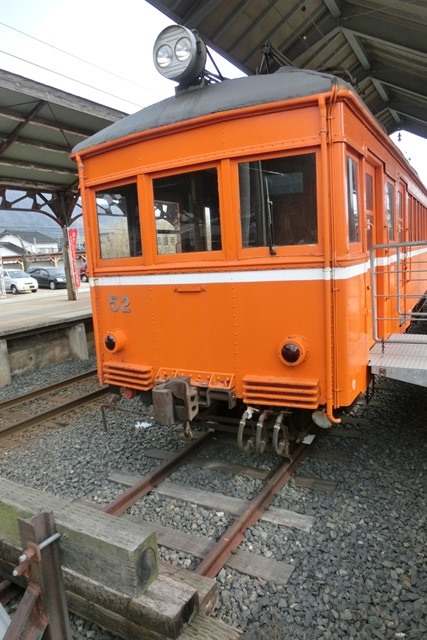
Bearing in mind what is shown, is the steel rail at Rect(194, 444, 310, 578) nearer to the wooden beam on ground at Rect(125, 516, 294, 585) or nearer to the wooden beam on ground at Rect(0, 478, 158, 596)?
the wooden beam on ground at Rect(125, 516, 294, 585)

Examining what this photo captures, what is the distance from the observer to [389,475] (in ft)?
13.3

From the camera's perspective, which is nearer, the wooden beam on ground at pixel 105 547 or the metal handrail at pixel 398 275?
the wooden beam on ground at pixel 105 547

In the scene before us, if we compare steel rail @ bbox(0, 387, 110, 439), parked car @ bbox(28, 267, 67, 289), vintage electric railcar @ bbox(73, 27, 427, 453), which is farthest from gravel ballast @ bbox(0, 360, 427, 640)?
parked car @ bbox(28, 267, 67, 289)

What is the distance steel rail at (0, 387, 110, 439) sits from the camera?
5748 millimetres

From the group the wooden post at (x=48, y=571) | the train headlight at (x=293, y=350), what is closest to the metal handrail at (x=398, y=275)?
the train headlight at (x=293, y=350)

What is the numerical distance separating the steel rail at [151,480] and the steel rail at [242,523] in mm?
911

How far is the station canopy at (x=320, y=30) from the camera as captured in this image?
732 centimetres

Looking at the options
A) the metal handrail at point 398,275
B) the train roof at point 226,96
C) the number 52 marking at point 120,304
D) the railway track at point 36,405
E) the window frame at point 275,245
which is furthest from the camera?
the railway track at point 36,405

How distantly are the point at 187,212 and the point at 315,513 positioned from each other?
104 inches

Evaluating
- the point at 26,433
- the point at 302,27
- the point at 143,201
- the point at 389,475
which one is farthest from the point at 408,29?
the point at 26,433

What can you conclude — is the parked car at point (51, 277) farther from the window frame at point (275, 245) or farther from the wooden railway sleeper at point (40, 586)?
the wooden railway sleeper at point (40, 586)

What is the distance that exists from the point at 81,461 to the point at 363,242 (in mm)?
3498

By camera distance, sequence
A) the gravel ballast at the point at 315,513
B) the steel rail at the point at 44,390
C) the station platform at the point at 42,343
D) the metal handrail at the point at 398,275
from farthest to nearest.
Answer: the station platform at the point at 42,343 → the steel rail at the point at 44,390 → the metal handrail at the point at 398,275 → the gravel ballast at the point at 315,513

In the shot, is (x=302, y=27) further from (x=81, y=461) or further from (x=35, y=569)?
(x=35, y=569)
